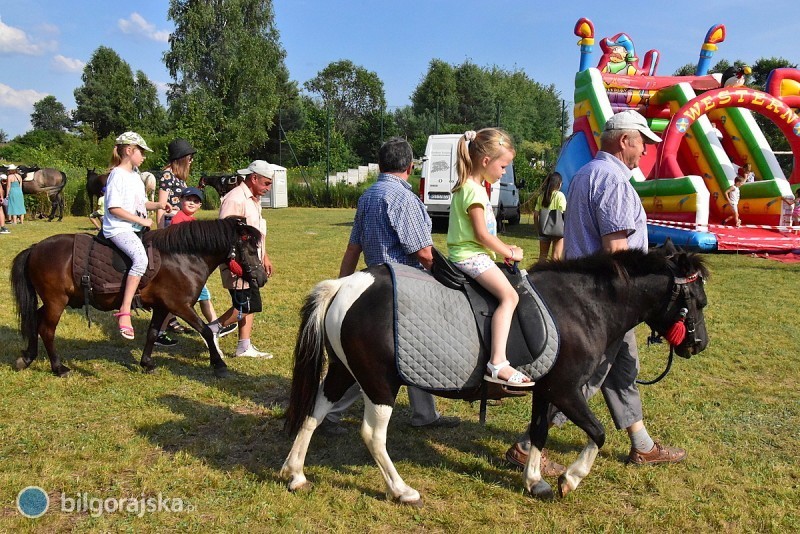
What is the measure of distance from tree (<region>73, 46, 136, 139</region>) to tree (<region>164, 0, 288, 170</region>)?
51.2ft

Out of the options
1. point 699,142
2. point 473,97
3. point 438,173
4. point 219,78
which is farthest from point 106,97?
point 699,142

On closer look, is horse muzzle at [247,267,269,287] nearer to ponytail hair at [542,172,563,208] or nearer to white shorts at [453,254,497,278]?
white shorts at [453,254,497,278]

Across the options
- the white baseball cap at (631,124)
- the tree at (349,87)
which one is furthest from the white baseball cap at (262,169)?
the tree at (349,87)

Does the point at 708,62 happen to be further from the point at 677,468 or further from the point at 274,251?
the point at 677,468

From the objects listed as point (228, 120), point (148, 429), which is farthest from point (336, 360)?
point (228, 120)

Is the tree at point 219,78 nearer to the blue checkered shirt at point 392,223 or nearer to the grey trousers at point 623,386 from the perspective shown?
the blue checkered shirt at point 392,223

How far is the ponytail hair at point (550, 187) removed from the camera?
29.2 feet

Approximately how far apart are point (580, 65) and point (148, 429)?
14759mm

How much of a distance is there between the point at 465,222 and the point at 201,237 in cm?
294

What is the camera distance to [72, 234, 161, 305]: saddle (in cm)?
497

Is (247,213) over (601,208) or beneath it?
beneath

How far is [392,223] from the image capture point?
3.73m

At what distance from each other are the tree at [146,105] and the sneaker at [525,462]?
5271 cm

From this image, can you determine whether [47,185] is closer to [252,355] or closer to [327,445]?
[252,355]
